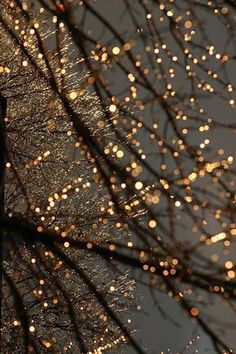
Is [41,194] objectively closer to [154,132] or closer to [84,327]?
[84,327]

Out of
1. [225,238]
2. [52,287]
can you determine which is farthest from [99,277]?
[225,238]

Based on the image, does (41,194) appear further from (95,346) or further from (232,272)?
(232,272)

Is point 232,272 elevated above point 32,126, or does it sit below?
below

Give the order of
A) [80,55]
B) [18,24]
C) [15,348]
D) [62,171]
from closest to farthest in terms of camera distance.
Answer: [80,55]
[18,24]
[15,348]
[62,171]

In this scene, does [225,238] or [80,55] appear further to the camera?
[80,55]

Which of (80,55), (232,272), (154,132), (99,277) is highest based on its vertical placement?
(99,277)

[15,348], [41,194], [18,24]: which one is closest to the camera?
[18,24]

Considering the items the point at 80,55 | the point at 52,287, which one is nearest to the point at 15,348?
the point at 52,287

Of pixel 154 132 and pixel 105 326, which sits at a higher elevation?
pixel 105 326

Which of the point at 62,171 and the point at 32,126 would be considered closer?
the point at 32,126
